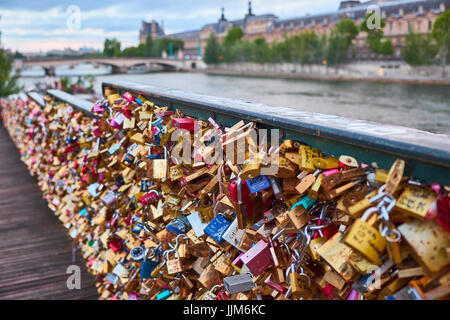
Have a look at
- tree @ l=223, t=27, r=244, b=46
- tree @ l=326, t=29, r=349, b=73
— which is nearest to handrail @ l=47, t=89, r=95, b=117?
tree @ l=326, t=29, r=349, b=73

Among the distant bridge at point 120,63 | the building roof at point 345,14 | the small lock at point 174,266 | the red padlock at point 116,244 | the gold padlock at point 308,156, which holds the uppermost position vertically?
the building roof at point 345,14

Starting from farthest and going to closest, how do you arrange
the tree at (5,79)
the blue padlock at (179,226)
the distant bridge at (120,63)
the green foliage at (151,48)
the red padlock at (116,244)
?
the green foliage at (151,48), the distant bridge at (120,63), the tree at (5,79), the red padlock at (116,244), the blue padlock at (179,226)

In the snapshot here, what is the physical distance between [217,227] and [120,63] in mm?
66224

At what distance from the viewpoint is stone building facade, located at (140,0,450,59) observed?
5541 centimetres

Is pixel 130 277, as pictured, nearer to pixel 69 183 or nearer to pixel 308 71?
pixel 69 183

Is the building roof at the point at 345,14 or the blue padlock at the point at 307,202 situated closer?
the blue padlock at the point at 307,202

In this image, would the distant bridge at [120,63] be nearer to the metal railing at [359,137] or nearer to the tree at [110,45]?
the tree at [110,45]

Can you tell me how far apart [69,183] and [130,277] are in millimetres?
2188

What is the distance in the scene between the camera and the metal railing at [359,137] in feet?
3.43

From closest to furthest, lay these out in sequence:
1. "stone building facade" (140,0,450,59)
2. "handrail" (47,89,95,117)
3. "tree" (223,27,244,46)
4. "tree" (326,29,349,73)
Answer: "handrail" (47,89,95,117)
"tree" (326,29,349,73)
"stone building facade" (140,0,450,59)
"tree" (223,27,244,46)

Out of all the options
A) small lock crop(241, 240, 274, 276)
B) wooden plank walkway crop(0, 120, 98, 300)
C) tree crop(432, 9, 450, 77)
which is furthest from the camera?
tree crop(432, 9, 450, 77)

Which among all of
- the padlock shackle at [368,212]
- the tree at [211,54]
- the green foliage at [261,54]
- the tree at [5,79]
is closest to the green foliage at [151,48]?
the tree at [211,54]

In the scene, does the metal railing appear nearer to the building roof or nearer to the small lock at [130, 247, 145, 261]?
the small lock at [130, 247, 145, 261]

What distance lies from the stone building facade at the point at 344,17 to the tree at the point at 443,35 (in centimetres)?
642
